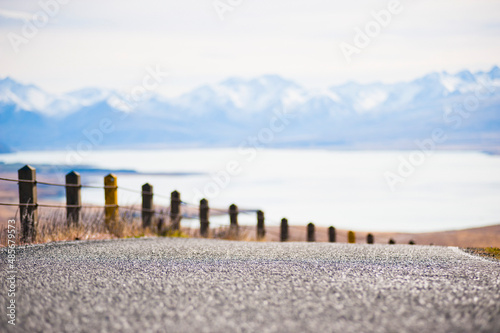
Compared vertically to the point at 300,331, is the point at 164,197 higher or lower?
higher

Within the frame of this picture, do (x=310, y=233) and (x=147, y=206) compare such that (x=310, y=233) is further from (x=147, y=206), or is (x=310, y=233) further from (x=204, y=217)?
(x=147, y=206)

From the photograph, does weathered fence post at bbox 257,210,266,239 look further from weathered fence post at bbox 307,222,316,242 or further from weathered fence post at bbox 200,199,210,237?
weathered fence post at bbox 200,199,210,237

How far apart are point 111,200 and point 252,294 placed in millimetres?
8395

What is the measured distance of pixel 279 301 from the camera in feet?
16.7

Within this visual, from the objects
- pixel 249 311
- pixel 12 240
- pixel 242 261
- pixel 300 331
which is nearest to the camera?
pixel 300 331

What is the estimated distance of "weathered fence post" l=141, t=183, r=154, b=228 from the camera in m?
13.9

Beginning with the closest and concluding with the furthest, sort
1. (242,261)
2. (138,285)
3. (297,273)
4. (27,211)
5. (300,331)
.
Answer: (300,331) < (138,285) < (297,273) < (242,261) < (27,211)

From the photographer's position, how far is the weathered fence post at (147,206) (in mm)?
13938

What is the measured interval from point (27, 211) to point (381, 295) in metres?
7.69

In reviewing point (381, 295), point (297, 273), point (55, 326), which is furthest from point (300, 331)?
point (297, 273)

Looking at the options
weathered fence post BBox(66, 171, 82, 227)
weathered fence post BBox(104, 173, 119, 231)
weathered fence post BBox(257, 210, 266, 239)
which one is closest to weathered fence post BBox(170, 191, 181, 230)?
weathered fence post BBox(104, 173, 119, 231)

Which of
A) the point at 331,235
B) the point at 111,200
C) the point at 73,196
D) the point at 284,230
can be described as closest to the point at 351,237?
the point at 331,235

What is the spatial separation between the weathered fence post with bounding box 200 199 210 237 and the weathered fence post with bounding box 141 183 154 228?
217 centimetres

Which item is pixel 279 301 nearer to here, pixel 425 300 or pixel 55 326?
pixel 425 300
